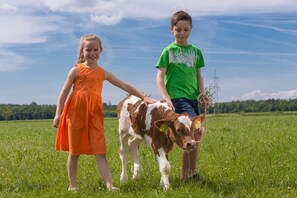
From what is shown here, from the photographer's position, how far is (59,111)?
6.84 m

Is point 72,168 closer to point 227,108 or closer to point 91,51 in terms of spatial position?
point 91,51

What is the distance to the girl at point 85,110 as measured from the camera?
677 cm

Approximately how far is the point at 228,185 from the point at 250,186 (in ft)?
1.12

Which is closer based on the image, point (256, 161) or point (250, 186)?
point (250, 186)

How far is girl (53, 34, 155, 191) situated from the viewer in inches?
266

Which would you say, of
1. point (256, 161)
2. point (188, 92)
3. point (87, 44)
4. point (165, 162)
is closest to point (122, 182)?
point (165, 162)

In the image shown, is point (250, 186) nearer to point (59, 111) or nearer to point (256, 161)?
point (256, 161)

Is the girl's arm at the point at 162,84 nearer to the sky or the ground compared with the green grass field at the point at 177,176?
nearer to the sky

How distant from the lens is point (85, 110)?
6773 millimetres

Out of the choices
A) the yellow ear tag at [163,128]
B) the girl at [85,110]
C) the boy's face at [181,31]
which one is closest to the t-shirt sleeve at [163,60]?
the boy's face at [181,31]

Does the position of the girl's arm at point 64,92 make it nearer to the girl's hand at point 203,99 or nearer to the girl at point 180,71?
the girl at point 180,71

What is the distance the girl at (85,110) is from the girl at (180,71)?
3.38 ft

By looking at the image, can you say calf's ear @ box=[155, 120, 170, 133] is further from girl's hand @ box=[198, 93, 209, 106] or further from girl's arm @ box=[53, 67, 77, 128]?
girl's arm @ box=[53, 67, 77, 128]

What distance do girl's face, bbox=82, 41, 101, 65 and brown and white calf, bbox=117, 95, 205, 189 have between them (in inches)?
40.9
